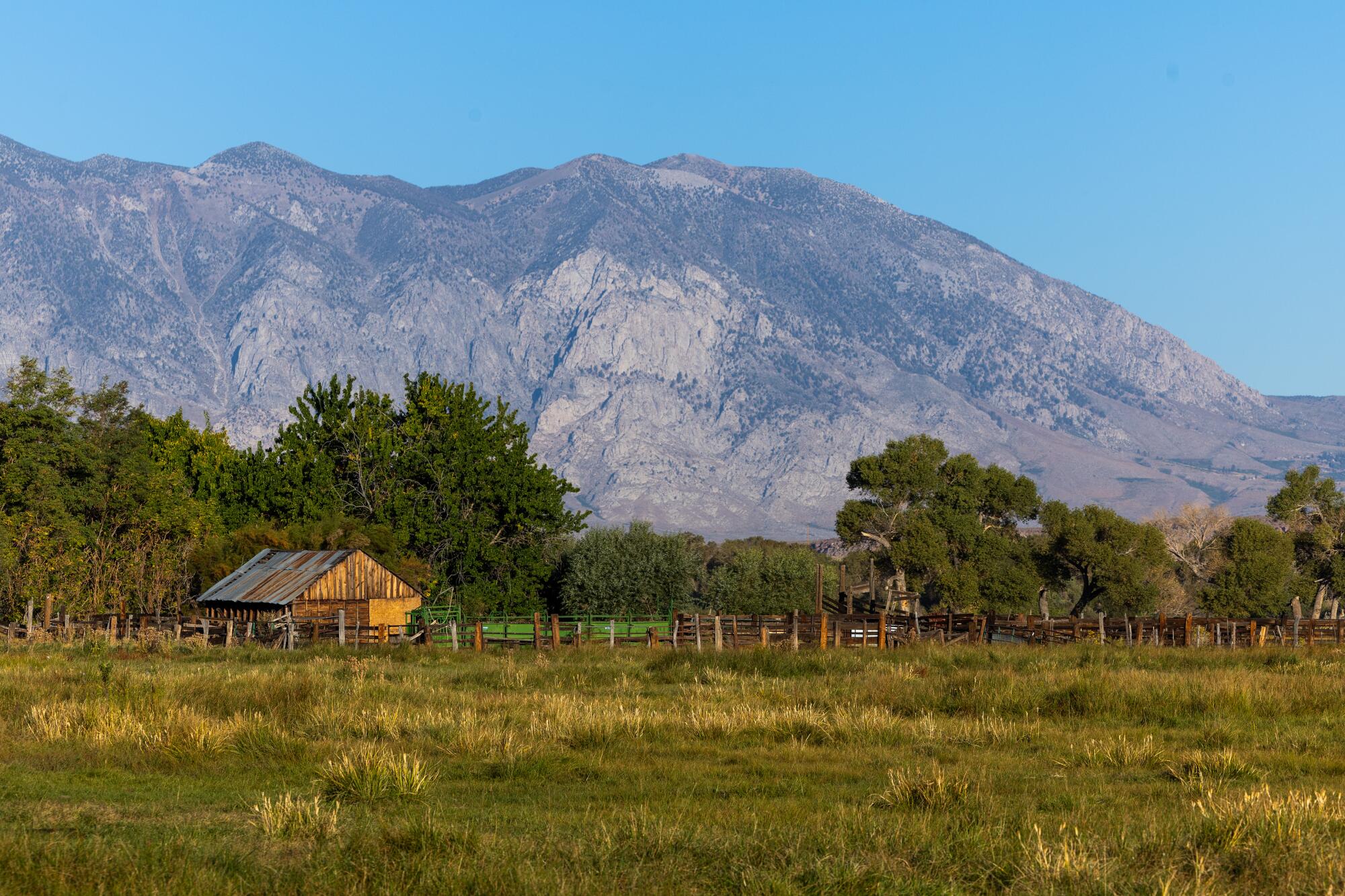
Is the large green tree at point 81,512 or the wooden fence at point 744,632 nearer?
the wooden fence at point 744,632

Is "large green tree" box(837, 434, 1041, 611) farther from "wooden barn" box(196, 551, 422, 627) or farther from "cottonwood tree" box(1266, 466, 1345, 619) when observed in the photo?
"wooden barn" box(196, 551, 422, 627)

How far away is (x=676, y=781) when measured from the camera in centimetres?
1602

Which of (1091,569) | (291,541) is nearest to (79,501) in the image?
(291,541)

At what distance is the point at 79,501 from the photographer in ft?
220

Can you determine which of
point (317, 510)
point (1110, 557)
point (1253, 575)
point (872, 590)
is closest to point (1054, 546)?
point (1110, 557)

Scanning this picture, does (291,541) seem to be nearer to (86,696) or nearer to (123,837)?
(86,696)

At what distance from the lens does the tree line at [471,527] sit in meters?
66.6

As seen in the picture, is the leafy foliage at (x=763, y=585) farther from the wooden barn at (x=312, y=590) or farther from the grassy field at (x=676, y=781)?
the grassy field at (x=676, y=781)

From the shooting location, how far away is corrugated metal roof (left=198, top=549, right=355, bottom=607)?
56.1 m

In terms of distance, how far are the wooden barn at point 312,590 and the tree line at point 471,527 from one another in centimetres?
457

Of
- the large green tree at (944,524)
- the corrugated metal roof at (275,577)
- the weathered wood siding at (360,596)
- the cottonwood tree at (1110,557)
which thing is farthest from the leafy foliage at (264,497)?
the cottonwood tree at (1110,557)

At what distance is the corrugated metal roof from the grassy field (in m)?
26.6

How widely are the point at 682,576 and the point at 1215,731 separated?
69.8m

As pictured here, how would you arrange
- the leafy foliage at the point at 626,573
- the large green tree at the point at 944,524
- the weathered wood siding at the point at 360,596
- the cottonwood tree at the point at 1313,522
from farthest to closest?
the large green tree at the point at 944,524 → the cottonwood tree at the point at 1313,522 → the leafy foliage at the point at 626,573 → the weathered wood siding at the point at 360,596
